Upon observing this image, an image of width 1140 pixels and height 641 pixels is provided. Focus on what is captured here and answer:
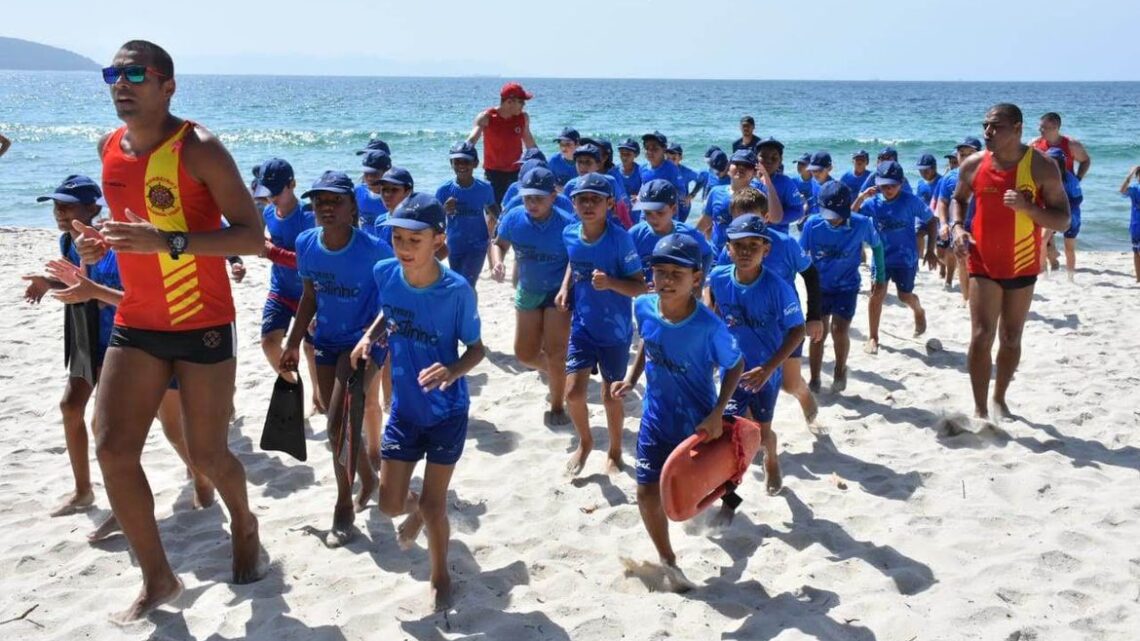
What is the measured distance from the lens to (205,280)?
4.22 meters

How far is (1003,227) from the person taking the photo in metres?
6.62

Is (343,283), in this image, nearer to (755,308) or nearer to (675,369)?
(675,369)

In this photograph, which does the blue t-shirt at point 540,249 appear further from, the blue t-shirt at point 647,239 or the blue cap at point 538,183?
the blue t-shirt at point 647,239

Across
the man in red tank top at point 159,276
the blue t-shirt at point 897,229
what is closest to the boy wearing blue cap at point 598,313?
the man in red tank top at point 159,276

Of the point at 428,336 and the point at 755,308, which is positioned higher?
the point at 428,336

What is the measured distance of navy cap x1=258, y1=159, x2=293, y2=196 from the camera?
250 inches

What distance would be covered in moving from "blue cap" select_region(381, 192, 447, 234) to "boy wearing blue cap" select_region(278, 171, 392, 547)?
80 centimetres

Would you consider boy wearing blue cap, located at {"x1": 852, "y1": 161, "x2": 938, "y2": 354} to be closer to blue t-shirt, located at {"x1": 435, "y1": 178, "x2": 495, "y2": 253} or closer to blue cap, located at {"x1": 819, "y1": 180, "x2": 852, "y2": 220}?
blue cap, located at {"x1": 819, "y1": 180, "x2": 852, "y2": 220}

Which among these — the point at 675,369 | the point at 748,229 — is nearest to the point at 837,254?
the point at 748,229

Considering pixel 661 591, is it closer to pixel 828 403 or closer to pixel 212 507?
pixel 212 507

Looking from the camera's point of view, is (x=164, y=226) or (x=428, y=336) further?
(x=428, y=336)

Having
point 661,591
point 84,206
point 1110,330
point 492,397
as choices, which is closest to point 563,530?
point 661,591

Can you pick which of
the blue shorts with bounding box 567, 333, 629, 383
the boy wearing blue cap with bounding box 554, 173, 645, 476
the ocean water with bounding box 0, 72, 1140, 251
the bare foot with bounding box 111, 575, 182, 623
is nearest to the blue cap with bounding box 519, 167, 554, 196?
the boy wearing blue cap with bounding box 554, 173, 645, 476

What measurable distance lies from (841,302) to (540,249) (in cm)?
253
